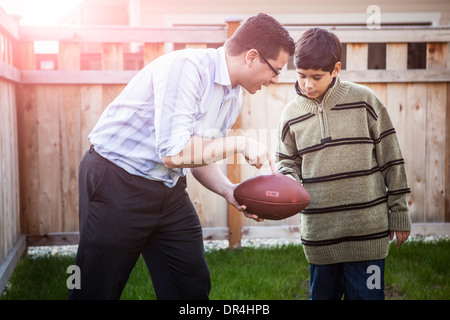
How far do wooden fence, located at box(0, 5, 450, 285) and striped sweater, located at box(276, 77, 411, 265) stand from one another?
2.07 meters

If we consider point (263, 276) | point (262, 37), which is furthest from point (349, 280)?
point (263, 276)

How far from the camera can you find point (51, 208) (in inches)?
188

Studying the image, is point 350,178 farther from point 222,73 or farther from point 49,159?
point 49,159

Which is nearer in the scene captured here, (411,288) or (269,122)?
(411,288)

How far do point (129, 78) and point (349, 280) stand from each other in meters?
2.91

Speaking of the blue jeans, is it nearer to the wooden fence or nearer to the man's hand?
the man's hand

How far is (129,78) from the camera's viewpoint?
15.3 ft

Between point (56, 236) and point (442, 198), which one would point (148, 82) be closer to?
point (56, 236)

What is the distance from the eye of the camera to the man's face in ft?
7.42

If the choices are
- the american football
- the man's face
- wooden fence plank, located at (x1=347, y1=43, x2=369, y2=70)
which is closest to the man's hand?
the american football

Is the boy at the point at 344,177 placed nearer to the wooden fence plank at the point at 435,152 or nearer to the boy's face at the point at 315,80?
the boy's face at the point at 315,80

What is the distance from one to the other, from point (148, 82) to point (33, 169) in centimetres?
294
